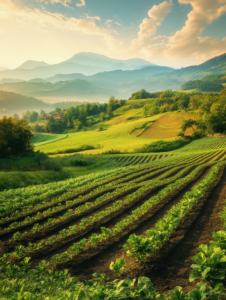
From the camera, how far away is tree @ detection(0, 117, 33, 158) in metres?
32.4

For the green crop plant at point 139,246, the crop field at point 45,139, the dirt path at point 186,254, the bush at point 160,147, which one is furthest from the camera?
the crop field at point 45,139

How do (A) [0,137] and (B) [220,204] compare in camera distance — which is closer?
(B) [220,204]

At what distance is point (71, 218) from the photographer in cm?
1046

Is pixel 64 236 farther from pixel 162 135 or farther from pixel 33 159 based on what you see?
pixel 162 135


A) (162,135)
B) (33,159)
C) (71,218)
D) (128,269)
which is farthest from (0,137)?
(162,135)

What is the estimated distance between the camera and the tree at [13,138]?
32397 mm

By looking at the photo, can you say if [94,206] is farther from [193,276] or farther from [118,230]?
[193,276]

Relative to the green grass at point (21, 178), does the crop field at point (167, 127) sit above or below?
above

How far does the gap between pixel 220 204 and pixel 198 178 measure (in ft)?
23.3

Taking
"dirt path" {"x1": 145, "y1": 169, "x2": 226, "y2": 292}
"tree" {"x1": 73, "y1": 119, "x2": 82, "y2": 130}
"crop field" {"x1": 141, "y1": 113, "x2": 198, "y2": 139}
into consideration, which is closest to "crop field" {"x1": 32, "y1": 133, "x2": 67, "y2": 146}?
"tree" {"x1": 73, "y1": 119, "x2": 82, "y2": 130}

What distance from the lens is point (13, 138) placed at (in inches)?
1319

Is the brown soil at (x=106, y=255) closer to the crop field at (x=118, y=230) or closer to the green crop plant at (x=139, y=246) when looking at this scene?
the crop field at (x=118, y=230)

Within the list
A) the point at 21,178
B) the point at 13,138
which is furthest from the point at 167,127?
the point at 21,178

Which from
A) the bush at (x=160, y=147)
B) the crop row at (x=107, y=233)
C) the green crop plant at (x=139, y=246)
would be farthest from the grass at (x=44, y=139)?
the green crop plant at (x=139, y=246)
